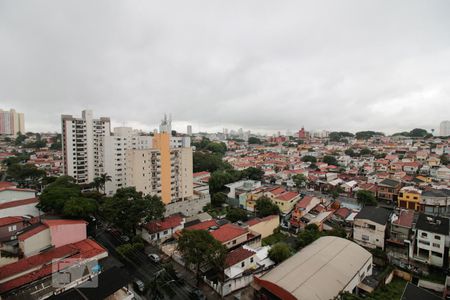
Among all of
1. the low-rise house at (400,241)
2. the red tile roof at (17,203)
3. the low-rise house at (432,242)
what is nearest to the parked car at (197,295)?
the low-rise house at (400,241)

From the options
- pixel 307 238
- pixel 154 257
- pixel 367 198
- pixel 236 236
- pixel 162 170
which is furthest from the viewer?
pixel 162 170

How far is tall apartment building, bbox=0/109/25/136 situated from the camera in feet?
239

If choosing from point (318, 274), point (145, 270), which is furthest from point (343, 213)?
point (145, 270)

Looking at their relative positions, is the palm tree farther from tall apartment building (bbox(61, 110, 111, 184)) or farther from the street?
the street

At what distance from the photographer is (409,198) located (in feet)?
76.6

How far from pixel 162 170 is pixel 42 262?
39.6 feet

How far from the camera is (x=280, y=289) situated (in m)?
9.84

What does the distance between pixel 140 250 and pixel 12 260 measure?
7152 millimetres

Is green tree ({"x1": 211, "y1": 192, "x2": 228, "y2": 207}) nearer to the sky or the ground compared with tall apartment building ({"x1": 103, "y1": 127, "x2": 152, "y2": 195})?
nearer to the ground

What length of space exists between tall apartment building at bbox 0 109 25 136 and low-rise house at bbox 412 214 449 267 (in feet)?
333

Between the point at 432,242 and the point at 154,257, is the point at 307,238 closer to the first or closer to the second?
the point at 432,242

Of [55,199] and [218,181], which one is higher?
[55,199]

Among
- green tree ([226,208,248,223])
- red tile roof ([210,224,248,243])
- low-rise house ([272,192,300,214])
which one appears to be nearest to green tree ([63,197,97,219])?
red tile roof ([210,224,248,243])

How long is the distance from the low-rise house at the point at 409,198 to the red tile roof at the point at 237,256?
65.1 feet
